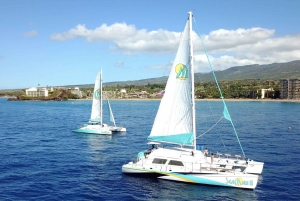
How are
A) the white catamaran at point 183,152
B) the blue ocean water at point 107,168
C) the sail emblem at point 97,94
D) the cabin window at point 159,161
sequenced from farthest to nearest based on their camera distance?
the sail emblem at point 97,94 → the cabin window at point 159,161 → the white catamaran at point 183,152 → the blue ocean water at point 107,168

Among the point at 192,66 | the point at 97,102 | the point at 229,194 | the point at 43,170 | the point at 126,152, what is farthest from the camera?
the point at 97,102

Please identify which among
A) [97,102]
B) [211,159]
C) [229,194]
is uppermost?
[97,102]

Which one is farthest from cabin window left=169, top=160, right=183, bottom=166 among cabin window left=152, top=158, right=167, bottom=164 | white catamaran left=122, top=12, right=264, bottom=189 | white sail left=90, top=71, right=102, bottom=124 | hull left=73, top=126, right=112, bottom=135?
white sail left=90, top=71, right=102, bottom=124

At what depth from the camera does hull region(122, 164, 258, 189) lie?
36.1 meters

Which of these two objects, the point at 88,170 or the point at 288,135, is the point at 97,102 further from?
the point at 288,135

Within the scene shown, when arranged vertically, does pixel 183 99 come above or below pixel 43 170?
above

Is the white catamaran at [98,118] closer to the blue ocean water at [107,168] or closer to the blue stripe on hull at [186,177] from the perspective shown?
the blue ocean water at [107,168]

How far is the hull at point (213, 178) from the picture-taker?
119ft

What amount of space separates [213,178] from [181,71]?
1305 centimetres

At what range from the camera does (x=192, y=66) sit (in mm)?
37531

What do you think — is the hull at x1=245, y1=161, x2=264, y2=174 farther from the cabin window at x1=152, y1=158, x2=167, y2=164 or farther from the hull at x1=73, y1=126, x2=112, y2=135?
the hull at x1=73, y1=126, x2=112, y2=135

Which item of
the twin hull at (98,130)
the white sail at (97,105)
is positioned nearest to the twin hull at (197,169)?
the twin hull at (98,130)

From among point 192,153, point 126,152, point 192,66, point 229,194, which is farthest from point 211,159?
point 126,152

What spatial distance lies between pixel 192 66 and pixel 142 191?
15379 mm
